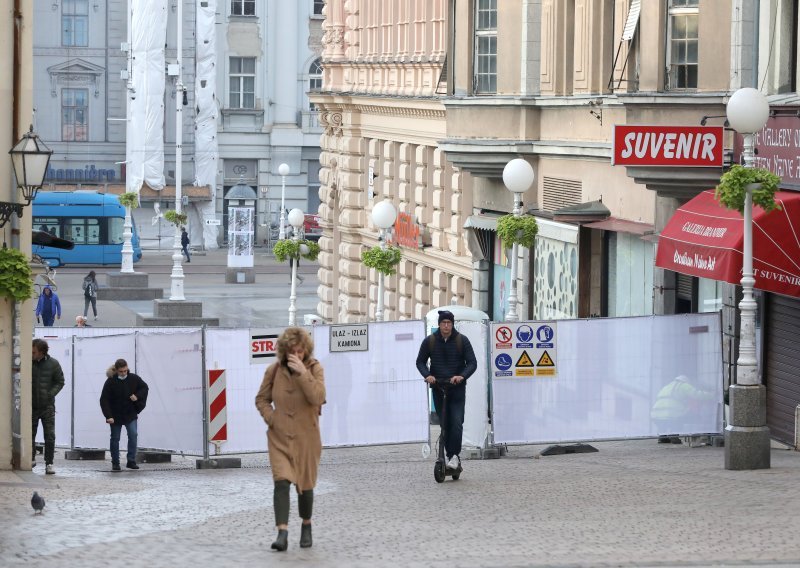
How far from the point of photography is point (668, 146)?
2344 cm

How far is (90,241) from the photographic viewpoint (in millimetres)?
72750

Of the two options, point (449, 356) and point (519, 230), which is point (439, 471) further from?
point (519, 230)

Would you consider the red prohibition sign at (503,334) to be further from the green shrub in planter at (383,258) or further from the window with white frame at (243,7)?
the window with white frame at (243,7)

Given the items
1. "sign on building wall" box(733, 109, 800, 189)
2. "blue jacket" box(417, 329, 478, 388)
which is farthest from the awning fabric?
"blue jacket" box(417, 329, 478, 388)

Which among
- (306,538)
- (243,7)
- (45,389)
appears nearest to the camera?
(306,538)

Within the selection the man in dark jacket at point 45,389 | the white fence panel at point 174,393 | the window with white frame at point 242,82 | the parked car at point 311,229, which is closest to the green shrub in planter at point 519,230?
the white fence panel at point 174,393

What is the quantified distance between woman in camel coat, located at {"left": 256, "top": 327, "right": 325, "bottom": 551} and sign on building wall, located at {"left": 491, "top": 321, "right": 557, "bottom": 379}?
26.1 feet

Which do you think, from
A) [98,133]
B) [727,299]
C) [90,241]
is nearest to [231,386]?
[727,299]

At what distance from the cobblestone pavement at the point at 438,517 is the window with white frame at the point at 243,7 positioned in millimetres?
65725

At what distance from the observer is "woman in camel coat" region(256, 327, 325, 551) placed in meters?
13.0

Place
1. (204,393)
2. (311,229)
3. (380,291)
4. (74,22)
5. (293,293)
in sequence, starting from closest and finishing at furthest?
(204,393), (380,291), (293,293), (311,229), (74,22)

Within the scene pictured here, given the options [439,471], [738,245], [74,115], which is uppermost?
[74,115]

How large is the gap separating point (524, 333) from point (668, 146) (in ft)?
12.8

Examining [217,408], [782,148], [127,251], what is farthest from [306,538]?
[127,251]
